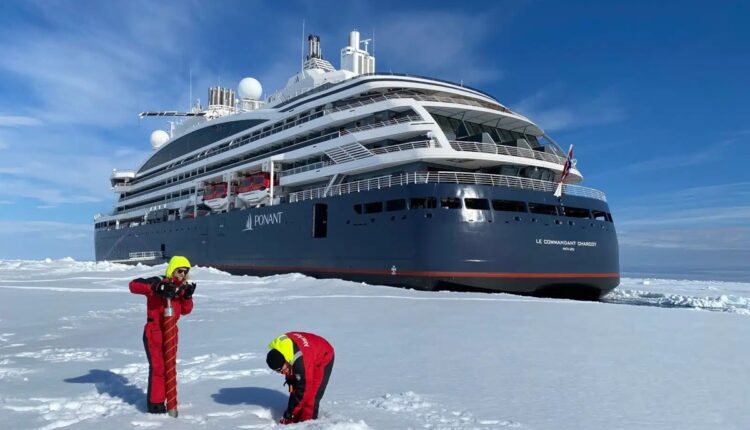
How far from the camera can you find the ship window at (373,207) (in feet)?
58.7

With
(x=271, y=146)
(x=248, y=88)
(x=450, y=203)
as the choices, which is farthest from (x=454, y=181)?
(x=248, y=88)

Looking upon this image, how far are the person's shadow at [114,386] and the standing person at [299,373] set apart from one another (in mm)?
1270

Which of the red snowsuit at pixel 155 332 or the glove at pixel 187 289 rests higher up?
the glove at pixel 187 289

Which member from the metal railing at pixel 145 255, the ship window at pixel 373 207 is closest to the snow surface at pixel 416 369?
the ship window at pixel 373 207

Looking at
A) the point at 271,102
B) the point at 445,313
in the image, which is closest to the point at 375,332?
the point at 445,313

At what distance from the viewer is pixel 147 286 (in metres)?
4.01

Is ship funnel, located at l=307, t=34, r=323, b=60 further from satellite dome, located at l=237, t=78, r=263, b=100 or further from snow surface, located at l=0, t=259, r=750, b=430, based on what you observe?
snow surface, located at l=0, t=259, r=750, b=430

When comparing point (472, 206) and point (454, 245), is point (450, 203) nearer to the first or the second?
point (472, 206)

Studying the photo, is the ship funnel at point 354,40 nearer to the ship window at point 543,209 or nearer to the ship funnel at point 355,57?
the ship funnel at point 355,57

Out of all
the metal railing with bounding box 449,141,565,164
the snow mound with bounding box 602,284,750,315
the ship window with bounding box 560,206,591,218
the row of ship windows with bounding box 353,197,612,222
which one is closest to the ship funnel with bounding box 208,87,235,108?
the row of ship windows with bounding box 353,197,612,222

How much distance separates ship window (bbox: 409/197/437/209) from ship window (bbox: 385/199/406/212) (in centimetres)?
37

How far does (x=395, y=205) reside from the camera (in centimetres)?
1736

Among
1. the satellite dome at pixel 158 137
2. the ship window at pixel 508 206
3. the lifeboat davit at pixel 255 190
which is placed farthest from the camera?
the satellite dome at pixel 158 137

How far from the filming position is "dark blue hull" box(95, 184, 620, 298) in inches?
632
